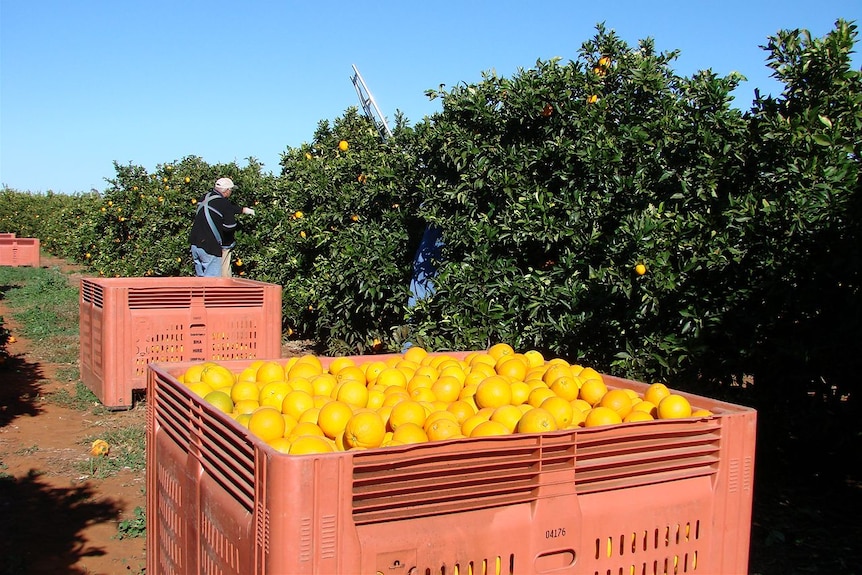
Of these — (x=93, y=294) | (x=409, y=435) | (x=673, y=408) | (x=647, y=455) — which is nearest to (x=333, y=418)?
(x=409, y=435)

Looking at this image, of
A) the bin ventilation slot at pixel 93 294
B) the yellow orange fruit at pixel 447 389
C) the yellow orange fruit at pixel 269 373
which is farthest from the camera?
the bin ventilation slot at pixel 93 294

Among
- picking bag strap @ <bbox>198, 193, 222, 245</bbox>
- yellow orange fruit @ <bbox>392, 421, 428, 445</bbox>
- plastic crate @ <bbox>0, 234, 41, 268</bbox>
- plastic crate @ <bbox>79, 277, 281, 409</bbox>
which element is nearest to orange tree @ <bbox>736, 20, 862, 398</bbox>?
yellow orange fruit @ <bbox>392, 421, 428, 445</bbox>

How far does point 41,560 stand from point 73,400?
3628mm

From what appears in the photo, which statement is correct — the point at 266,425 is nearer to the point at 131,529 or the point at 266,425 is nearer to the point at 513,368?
the point at 513,368

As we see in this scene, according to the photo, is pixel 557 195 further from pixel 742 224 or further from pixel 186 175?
pixel 186 175

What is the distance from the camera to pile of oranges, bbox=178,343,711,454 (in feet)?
7.60

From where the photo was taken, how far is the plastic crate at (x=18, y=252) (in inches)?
1015

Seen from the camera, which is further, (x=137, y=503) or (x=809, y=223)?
(x=137, y=503)

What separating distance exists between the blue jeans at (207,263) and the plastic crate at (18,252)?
19.1 m

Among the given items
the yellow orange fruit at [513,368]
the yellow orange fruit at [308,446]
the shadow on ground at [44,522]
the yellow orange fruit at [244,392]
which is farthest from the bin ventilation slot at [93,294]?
the yellow orange fruit at [308,446]

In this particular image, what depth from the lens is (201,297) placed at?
6.53 metres

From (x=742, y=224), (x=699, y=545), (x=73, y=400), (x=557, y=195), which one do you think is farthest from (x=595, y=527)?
(x=73, y=400)

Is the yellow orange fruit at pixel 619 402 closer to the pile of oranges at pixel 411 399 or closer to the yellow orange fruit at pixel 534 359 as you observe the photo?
the pile of oranges at pixel 411 399

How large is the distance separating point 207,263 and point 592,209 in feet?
18.4
